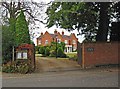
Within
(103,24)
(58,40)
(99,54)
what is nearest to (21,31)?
(99,54)

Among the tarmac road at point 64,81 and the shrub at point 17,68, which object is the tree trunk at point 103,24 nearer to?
the shrub at point 17,68

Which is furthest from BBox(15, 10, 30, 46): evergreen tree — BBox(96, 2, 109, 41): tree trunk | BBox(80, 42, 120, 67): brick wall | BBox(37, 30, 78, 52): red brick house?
BBox(37, 30, 78, 52): red brick house

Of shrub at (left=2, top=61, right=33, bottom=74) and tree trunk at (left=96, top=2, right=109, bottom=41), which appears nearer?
shrub at (left=2, top=61, right=33, bottom=74)

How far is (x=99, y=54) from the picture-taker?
25.6 meters

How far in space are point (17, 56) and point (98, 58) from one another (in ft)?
22.4

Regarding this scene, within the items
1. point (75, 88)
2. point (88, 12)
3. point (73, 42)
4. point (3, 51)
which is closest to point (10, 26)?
point (3, 51)

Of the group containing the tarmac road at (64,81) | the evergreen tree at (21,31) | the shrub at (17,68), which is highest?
the evergreen tree at (21,31)

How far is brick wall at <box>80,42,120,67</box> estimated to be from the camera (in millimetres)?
25219

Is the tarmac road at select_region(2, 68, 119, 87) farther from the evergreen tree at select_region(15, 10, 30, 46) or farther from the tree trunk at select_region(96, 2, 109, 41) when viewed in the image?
the tree trunk at select_region(96, 2, 109, 41)

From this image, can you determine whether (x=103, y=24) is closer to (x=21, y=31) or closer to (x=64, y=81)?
(x=21, y=31)

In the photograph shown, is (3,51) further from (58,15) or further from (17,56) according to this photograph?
(58,15)

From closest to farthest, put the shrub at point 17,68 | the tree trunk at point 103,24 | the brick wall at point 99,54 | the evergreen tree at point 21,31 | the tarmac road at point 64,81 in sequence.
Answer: the tarmac road at point 64,81
the shrub at point 17,68
the brick wall at point 99,54
the evergreen tree at point 21,31
the tree trunk at point 103,24

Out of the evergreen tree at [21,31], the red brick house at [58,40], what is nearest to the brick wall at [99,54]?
the evergreen tree at [21,31]

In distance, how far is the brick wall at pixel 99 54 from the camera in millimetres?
25219
